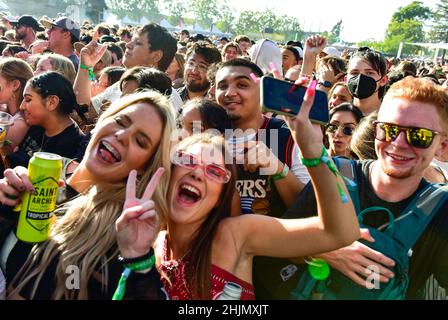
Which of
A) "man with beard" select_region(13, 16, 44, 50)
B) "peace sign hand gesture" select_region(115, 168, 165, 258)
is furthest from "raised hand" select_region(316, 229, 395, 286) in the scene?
"man with beard" select_region(13, 16, 44, 50)

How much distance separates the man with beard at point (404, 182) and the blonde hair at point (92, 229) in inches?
29.3

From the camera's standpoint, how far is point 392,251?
182cm

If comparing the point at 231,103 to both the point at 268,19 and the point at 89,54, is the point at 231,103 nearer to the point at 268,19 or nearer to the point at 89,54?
the point at 89,54

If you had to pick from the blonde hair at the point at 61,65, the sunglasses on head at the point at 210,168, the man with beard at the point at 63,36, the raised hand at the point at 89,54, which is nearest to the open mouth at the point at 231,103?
the sunglasses on head at the point at 210,168

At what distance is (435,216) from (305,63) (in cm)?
244

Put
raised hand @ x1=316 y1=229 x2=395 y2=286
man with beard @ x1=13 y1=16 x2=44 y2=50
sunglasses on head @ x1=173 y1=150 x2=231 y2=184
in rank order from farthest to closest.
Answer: man with beard @ x1=13 y1=16 x2=44 y2=50 → sunglasses on head @ x1=173 y1=150 x2=231 y2=184 → raised hand @ x1=316 y1=229 x2=395 y2=286

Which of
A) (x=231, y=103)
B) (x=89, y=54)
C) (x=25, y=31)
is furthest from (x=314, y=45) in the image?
(x=25, y=31)

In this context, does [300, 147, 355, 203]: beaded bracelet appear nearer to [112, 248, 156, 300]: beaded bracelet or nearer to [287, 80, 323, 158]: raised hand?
[287, 80, 323, 158]: raised hand

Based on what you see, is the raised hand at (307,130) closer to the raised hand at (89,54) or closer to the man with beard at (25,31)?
the raised hand at (89,54)

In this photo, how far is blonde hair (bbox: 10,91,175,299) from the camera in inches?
71.4

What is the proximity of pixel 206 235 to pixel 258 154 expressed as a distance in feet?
1.69

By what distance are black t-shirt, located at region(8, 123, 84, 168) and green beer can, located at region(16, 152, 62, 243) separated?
1426 mm

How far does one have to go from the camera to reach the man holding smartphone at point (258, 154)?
2223 mm
